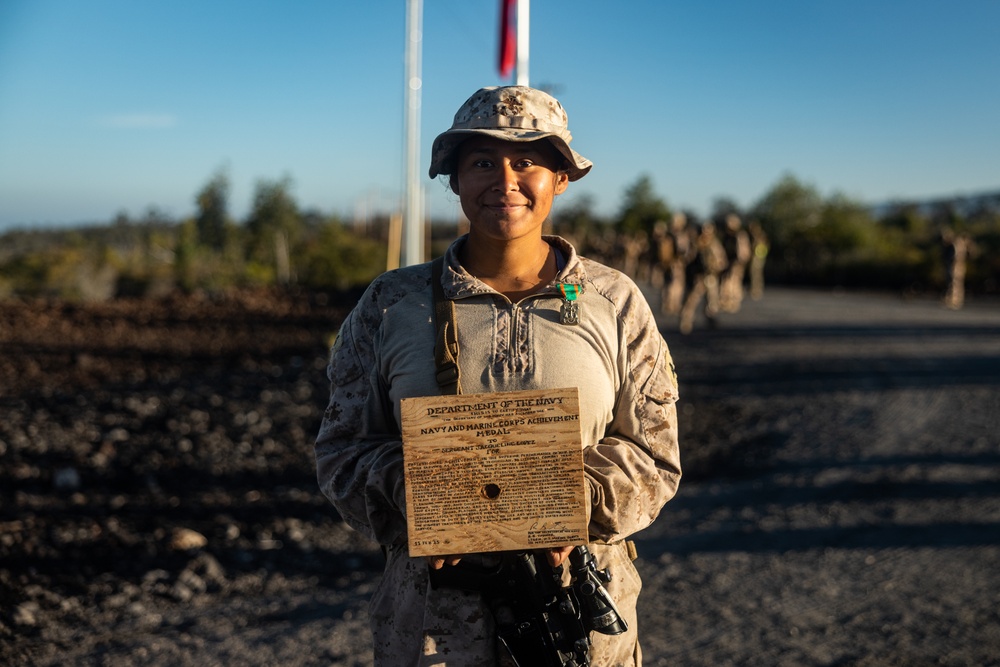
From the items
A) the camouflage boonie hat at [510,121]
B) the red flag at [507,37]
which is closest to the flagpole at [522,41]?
the red flag at [507,37]

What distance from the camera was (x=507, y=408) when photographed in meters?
1.86

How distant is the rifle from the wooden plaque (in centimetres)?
20

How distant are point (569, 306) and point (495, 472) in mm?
489

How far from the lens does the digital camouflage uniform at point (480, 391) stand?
2.05 meters

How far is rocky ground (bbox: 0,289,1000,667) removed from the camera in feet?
14.2

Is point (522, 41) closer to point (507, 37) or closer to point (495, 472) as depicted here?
point (507, 37)

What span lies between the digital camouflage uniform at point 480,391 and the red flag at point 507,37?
13.1 metres

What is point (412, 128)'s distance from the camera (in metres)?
17.0

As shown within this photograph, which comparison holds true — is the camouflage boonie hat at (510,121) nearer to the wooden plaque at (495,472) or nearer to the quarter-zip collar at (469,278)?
the quarter-zip collar at (469,278)

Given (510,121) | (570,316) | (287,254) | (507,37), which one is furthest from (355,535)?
(287,254)

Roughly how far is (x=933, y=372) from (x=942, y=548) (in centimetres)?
682

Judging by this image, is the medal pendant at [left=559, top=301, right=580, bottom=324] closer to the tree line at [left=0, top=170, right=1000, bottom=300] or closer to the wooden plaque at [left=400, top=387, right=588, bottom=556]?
the wooden plaque at [left=400, top=387, right=588, bottom=556]

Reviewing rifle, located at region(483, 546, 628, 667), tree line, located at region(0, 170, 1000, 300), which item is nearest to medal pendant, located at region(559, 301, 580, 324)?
rifle, located at region(483, 546, 628, 667)

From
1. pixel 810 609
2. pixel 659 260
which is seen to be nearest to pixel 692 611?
pixel 810 609
